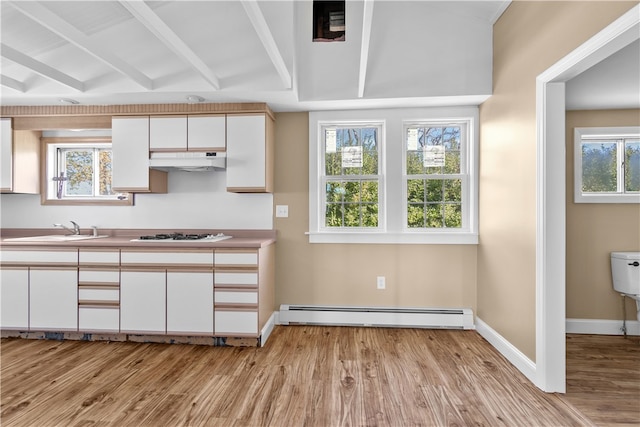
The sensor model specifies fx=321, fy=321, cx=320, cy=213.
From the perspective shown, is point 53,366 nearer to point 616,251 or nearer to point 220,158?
point 220,158

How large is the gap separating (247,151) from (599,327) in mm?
3942

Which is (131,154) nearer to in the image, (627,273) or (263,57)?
(263,57)

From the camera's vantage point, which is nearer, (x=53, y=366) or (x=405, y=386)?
(x=405, y=386)

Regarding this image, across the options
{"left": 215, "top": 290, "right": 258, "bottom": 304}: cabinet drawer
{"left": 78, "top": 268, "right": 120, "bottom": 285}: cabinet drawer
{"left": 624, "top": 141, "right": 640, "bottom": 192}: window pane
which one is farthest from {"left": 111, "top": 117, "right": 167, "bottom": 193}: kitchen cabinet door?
{"left": 624, "top": 141, "right": 640, "bottom": 192}: window pane

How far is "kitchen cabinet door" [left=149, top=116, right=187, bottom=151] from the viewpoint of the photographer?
3236mm

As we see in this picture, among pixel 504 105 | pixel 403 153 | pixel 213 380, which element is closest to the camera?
pixel 213 380

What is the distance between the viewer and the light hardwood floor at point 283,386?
1.90 m

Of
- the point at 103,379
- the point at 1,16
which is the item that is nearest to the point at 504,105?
the point at 103,379

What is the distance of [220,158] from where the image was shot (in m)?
3.21

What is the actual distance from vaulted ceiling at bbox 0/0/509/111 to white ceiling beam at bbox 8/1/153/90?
82 mm

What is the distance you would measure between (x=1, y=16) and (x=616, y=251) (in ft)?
19.4

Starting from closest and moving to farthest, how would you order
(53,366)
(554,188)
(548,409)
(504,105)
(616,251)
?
(548,409)
(554,188)
(53,366)
(504,105)
(616,251)

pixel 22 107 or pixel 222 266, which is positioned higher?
pixel 22 107

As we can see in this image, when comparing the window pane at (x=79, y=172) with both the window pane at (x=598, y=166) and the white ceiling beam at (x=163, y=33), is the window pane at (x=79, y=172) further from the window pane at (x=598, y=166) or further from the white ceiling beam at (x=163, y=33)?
the window pane at (x=598, y=166)
